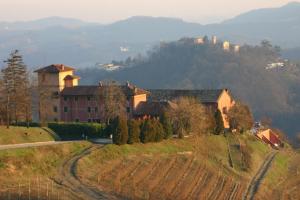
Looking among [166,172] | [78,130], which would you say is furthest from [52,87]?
[166,172]

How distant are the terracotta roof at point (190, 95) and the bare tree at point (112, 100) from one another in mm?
9599

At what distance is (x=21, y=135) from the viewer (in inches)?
2242

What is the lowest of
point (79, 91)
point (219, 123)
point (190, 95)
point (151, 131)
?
point (219, 123)

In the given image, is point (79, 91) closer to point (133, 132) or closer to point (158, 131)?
point (158, 131)

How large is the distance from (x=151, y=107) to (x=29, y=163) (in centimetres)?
3090

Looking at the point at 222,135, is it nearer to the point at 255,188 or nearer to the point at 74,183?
the point at 255,188

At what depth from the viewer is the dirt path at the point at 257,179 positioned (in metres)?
54.1

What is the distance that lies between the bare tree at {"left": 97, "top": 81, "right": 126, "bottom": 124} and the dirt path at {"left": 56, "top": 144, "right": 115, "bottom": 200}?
2182 centimetres

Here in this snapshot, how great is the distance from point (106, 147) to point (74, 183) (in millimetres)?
10805

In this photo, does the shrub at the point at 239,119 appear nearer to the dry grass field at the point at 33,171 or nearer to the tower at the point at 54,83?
the tower at the point at 54,83

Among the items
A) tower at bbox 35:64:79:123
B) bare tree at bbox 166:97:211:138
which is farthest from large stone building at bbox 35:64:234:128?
bare tree at bbox 166:97:211:138

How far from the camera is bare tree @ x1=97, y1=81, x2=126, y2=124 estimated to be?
70812mm

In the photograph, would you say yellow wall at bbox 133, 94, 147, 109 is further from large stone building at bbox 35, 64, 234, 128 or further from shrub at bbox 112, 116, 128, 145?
shrub at bbox 112, 116, 128, 145

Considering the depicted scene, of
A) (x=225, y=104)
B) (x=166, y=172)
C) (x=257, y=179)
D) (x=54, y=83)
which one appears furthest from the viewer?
(x=225, y=104)
